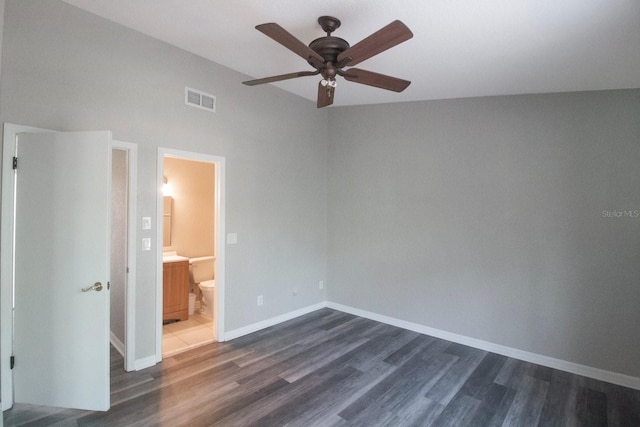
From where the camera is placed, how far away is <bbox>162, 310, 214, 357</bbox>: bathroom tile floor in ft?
11.3

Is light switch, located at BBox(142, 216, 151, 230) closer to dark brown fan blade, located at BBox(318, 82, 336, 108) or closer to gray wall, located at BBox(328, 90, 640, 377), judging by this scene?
dark brown fan blade, located at BBox(318, 82, 336, 108)

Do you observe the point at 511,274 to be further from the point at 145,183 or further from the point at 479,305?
the point at 145,183

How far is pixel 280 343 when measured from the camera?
141 inches

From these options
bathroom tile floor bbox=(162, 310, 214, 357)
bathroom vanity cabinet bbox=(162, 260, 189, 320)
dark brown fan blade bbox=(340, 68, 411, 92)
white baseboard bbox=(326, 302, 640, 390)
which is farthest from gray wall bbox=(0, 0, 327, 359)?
dark brown fan blade bbox=(340, 68, 411, 92)

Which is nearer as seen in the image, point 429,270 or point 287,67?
point 287,67

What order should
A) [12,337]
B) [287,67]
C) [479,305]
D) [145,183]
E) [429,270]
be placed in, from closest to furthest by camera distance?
[12,337] < [145,183] < [287,67] < [479,305] < [429,270]

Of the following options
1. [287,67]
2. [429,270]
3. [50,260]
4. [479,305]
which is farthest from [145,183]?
[479,305]

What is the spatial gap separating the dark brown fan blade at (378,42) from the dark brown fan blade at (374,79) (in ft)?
0.33

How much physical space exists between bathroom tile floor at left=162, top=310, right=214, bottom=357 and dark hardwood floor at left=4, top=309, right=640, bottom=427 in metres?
0.19

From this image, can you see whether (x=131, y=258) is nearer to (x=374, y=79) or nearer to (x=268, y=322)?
(x=268, y=322)

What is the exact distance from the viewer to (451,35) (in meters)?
2.29

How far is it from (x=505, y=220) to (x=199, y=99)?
3.64 metres

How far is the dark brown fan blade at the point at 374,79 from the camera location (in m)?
2.21

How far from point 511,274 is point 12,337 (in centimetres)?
455
